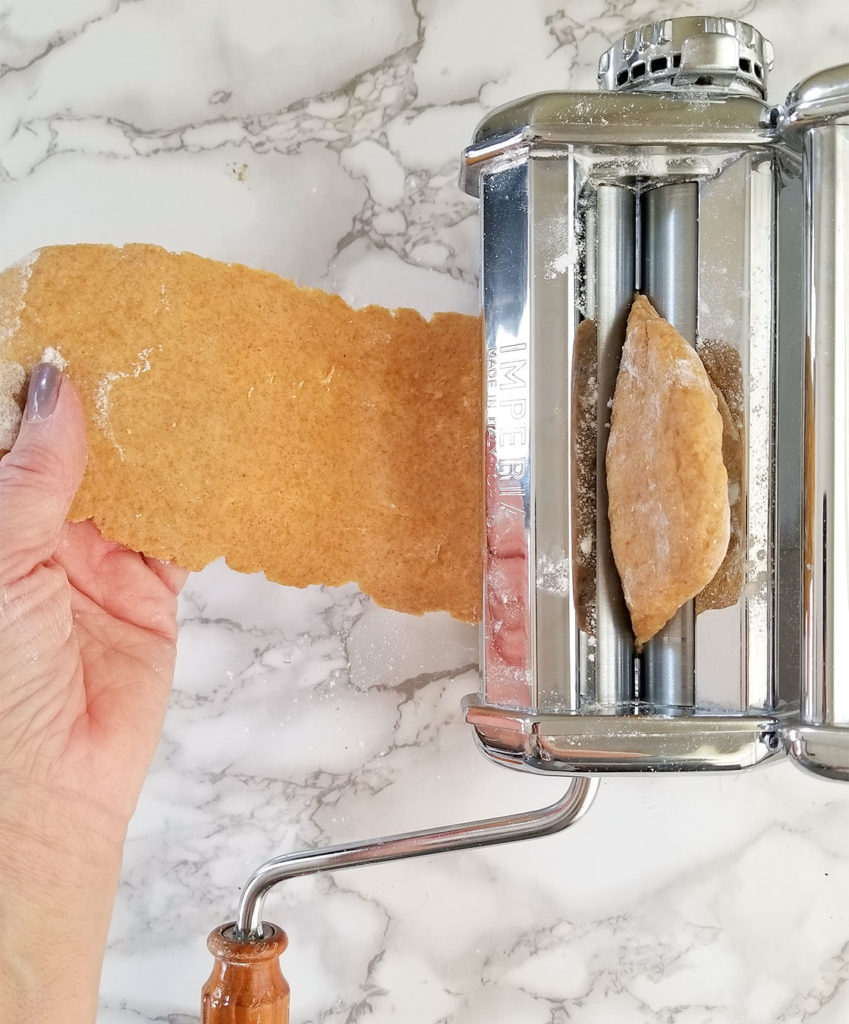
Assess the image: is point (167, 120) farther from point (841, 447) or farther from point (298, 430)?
point (841, 447)

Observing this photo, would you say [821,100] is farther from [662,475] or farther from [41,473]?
[41,473]

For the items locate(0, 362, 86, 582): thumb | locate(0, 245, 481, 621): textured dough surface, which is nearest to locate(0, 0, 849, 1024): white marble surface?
locate(0, 245, 481, 621): textured dough surface

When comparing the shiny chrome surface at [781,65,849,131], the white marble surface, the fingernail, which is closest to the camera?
the shiny chrome surface at [781,65,849,131]

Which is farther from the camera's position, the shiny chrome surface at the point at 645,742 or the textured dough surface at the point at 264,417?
the textured dough surface at the point at 264,417

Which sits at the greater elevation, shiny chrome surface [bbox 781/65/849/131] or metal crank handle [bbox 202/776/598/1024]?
shiny chrome surface [bbox 781/65/849/131]

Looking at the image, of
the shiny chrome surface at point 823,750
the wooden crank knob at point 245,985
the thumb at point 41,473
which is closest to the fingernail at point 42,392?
the thumb at point 41,473

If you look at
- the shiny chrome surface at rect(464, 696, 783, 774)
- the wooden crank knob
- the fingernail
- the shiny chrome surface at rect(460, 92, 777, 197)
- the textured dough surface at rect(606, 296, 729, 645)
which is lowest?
the wooden crank knob

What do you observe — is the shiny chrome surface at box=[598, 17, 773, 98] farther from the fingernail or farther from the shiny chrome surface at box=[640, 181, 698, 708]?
the fingernail

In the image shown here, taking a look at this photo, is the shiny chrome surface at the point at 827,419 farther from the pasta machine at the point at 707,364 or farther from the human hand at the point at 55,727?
the human hand at the point at 55,727
